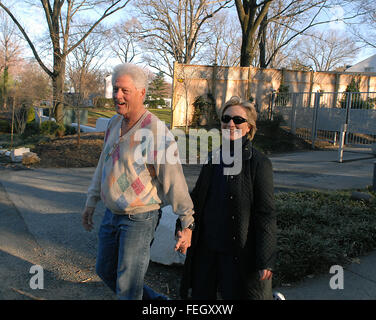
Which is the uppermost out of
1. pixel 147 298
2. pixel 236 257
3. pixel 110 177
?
pixel 110 177

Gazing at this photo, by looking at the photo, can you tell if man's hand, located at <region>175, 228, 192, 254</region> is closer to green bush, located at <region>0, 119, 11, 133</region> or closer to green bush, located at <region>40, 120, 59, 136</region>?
green bush, located at <region>40, 120, 59, 136</region>

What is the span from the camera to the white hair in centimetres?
249

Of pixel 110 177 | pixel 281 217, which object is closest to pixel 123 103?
pixel 110 177

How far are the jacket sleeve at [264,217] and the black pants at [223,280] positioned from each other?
14cm

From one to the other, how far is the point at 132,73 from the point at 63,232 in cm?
325

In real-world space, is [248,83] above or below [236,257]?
above

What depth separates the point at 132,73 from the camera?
2.49 meters

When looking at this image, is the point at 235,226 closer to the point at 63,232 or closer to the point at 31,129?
the point at 63,232

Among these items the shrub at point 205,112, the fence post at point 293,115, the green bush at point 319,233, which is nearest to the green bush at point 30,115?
the shrub at point 205,112

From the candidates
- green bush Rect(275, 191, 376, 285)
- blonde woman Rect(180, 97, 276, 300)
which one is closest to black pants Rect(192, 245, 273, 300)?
blonde woman Rect(180, 97, 276, 300)

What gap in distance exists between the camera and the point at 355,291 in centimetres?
344

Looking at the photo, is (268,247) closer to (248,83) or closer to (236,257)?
(236,257)

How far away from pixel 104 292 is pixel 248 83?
15.0 metres

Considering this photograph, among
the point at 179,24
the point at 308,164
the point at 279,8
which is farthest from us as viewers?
the point at 179,24
